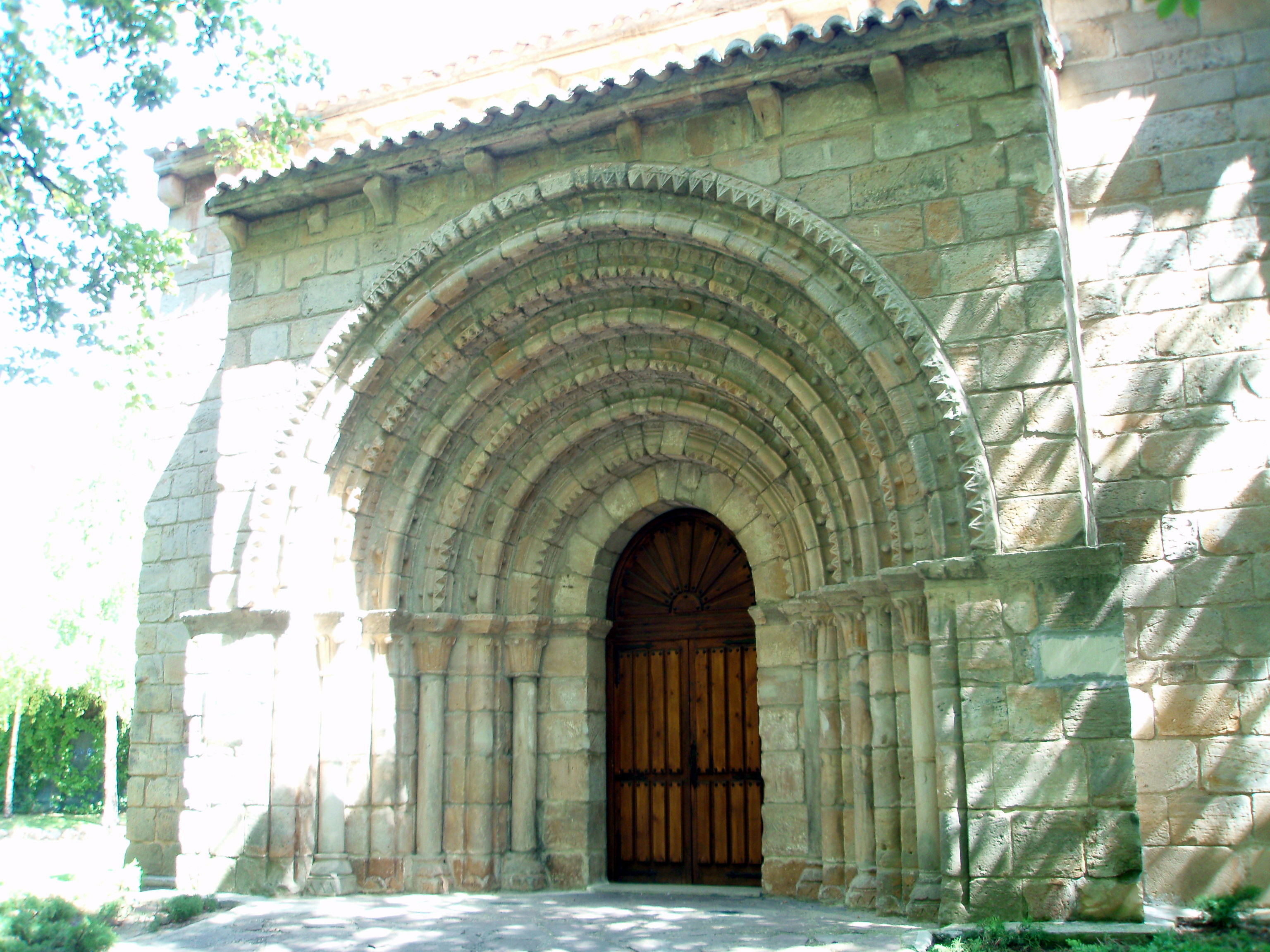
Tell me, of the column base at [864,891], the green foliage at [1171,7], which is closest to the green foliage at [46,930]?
the column base at [864,891]

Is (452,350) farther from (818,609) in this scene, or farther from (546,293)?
(818,609)

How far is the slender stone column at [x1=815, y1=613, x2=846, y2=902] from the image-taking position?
19.7ft

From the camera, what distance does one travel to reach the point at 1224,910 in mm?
4898

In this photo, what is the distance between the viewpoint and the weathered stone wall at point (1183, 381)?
18.7 ft

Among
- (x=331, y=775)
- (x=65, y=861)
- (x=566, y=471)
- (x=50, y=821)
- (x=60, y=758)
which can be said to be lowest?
(x=50, y=821)

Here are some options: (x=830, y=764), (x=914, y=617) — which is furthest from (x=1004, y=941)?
(x=830, y=764)

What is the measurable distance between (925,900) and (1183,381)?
3165 mm

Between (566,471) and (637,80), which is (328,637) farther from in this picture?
(637,80)

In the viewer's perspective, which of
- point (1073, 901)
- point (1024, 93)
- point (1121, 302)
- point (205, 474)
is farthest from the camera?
point (205, 474)

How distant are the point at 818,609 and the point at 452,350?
110 inches

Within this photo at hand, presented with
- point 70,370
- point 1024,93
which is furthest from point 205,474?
point 1024,93

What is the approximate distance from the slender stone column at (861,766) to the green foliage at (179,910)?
3412 millimetres

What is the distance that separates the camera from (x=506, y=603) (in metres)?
7.35

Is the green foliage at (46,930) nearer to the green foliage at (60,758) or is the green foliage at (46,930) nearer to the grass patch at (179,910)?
the grass patch at (179,910)
